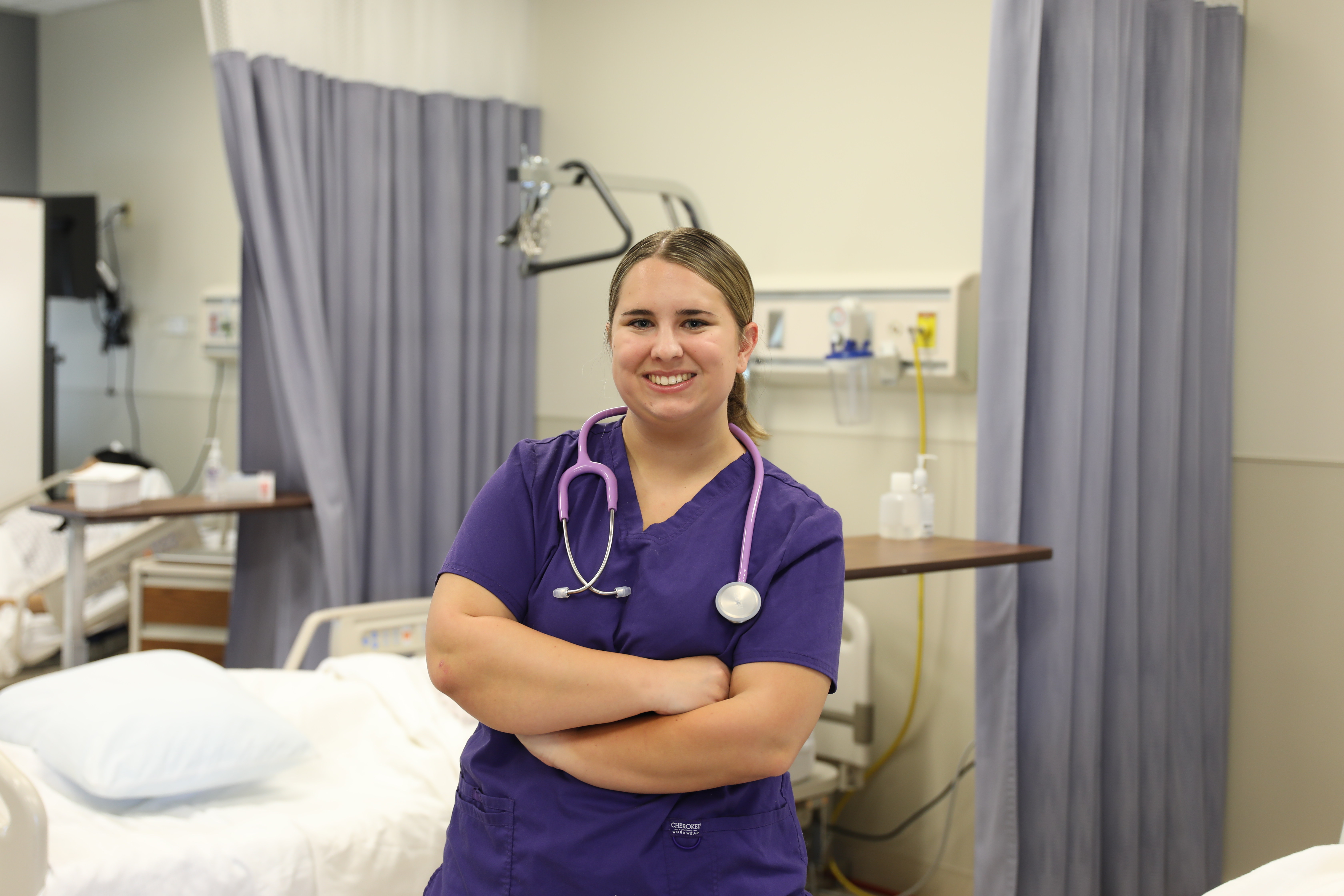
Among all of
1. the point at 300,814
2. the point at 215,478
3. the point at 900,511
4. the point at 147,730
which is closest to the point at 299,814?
the point at 300,814

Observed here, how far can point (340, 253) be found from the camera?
10.5ft

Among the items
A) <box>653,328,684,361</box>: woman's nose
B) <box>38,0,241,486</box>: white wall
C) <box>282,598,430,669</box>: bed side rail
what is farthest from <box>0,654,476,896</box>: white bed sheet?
<box>38,0,241,486</box>: white wall

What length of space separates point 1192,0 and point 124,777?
2.45 meters

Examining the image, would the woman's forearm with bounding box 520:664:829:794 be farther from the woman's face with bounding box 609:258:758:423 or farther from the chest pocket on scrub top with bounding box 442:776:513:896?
the woman's face with bounding box 609:258:758:423

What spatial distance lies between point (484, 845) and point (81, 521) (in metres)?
2.17

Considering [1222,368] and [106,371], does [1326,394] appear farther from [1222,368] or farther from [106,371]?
[106,371]

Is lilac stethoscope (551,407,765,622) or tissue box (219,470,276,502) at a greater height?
lilac stethoscope (551,407,765,622)

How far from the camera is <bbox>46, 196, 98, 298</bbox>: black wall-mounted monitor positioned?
4.65 meters

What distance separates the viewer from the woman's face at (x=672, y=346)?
1.23 meters

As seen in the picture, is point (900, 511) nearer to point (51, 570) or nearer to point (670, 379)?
point (670, 379)

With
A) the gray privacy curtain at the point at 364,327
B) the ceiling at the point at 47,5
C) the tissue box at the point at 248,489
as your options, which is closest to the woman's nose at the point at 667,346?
the gray privacy curtain at the point at 364,327

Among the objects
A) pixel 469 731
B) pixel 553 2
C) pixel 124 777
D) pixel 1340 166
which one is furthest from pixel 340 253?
pixel 1340 166

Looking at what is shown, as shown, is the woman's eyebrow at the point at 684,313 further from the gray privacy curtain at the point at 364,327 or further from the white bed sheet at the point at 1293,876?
the gray privacy curtain at the point at 364,327

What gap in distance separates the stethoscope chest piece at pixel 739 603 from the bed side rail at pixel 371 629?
1.81 metres
